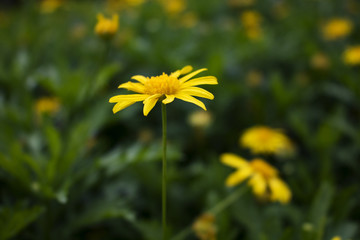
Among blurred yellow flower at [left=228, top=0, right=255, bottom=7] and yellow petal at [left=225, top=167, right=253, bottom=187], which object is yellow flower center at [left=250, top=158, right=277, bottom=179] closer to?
yellow petal at [left=225, top=167, right=253, bottom=187]

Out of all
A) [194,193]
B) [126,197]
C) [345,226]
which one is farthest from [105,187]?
[345,226]

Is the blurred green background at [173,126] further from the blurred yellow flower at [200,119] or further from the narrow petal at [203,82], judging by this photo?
the narrow petal at [203,82]

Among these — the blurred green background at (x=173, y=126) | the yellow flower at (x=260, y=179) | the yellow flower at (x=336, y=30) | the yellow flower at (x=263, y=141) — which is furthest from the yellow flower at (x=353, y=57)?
the yellow flower at (x=260, y=179)

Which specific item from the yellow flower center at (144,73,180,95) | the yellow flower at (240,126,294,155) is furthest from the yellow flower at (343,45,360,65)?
the yellow flower center at (144,73,180,95)

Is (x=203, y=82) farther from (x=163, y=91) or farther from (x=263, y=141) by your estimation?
(x=263, y=141)

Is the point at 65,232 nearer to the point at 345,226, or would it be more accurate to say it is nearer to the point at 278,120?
the point at 345,226
